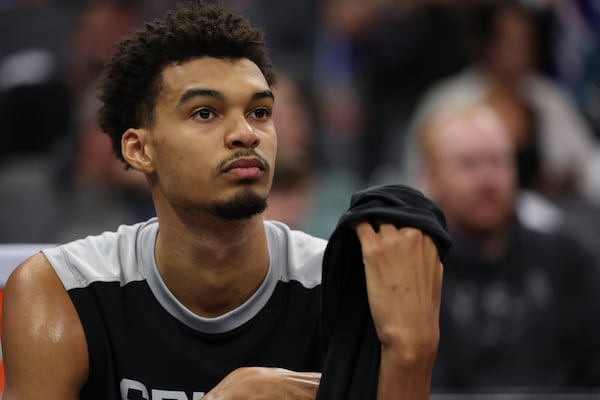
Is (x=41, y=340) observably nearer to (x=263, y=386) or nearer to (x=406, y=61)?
(x=263, y=386)

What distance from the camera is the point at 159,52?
2.28m

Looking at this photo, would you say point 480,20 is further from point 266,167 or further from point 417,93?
point 266,167

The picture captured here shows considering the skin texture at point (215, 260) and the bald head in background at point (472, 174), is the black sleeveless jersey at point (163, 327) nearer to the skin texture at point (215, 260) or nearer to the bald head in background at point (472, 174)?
the skin texture at point (215, 260)

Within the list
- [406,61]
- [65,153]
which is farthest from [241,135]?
[406,61]

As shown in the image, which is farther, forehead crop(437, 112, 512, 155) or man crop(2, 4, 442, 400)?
forehead crop(437, 112, 512, 155)

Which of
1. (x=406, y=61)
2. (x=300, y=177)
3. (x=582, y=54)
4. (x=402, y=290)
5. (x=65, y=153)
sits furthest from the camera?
(x=582, y=54)

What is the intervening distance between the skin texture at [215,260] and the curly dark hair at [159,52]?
0.10ft

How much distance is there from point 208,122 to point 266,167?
0.47 ft

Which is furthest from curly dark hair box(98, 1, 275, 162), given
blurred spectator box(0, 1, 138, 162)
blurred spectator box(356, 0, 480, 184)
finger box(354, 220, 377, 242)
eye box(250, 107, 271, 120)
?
blurred spectator box(356, 0, 480, 184)

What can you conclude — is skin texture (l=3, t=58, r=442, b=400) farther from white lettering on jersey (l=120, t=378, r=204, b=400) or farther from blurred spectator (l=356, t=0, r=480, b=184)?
blurred spectator (l=356, t=0, r=480, b=184)

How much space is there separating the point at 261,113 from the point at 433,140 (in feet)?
7.06

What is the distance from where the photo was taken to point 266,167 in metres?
→ 2.22

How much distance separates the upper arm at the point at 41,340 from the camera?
7.08 feet

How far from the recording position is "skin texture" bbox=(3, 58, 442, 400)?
6.63 ft
